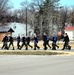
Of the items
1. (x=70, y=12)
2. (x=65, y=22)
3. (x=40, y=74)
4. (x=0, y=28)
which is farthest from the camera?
(x=70, y=12)

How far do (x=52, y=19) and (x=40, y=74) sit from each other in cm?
7460

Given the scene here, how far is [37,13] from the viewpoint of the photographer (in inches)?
3580

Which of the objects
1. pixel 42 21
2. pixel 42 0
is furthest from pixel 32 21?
pixel 42 0

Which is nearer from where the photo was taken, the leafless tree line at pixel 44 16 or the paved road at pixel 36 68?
the paved road at pixel 36 68

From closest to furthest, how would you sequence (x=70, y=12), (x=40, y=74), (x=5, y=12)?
(x=40, y=74)
(x=5, y=12)
(x=70, y=12)

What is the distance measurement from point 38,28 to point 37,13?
771 centimetres

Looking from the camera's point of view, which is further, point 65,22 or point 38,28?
point 65,22

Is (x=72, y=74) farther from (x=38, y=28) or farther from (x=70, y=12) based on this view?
(x=70, y=12)

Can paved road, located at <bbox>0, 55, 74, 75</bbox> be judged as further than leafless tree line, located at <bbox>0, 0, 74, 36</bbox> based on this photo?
No

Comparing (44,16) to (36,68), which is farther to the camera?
(44,16)

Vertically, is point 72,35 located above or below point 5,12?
below

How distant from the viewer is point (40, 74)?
12031 millimetres

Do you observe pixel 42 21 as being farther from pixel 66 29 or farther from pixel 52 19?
pixel 66 29

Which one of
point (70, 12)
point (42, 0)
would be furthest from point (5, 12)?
point (70, 12)
